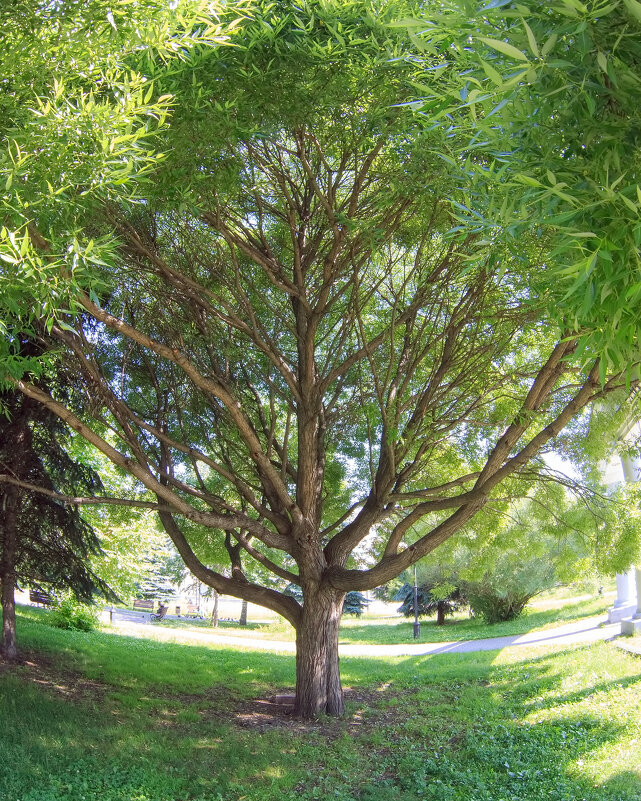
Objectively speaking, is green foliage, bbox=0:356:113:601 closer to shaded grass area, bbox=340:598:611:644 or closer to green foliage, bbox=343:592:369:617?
shaded grass area, bbox=340:598:611:644

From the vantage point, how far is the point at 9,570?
9469 mm

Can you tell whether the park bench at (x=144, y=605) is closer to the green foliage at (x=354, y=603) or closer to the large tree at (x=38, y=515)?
the green foliage at (x=354, y=603)

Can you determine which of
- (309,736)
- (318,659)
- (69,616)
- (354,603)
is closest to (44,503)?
(318,659)

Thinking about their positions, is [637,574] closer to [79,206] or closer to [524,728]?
[524,728]

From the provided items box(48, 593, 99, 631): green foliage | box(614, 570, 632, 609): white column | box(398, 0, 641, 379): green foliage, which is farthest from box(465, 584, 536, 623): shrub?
box(398, 0, 641, 379): green foliage

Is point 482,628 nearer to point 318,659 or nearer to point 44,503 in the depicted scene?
point 318,659

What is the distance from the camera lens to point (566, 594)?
32.8 metres

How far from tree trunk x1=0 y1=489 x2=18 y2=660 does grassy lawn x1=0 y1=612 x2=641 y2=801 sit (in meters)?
0.39

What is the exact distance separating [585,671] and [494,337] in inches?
226

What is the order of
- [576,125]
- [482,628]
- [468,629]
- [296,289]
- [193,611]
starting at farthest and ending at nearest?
[193,611]
[468,629]
[482,628]
[296,289]
[576,125]

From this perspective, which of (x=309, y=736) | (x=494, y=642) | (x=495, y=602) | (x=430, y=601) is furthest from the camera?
(x=430, y=601)

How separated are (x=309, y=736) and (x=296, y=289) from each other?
4989 mm

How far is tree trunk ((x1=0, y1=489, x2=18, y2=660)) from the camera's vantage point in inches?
371

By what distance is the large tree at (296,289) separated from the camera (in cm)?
406
